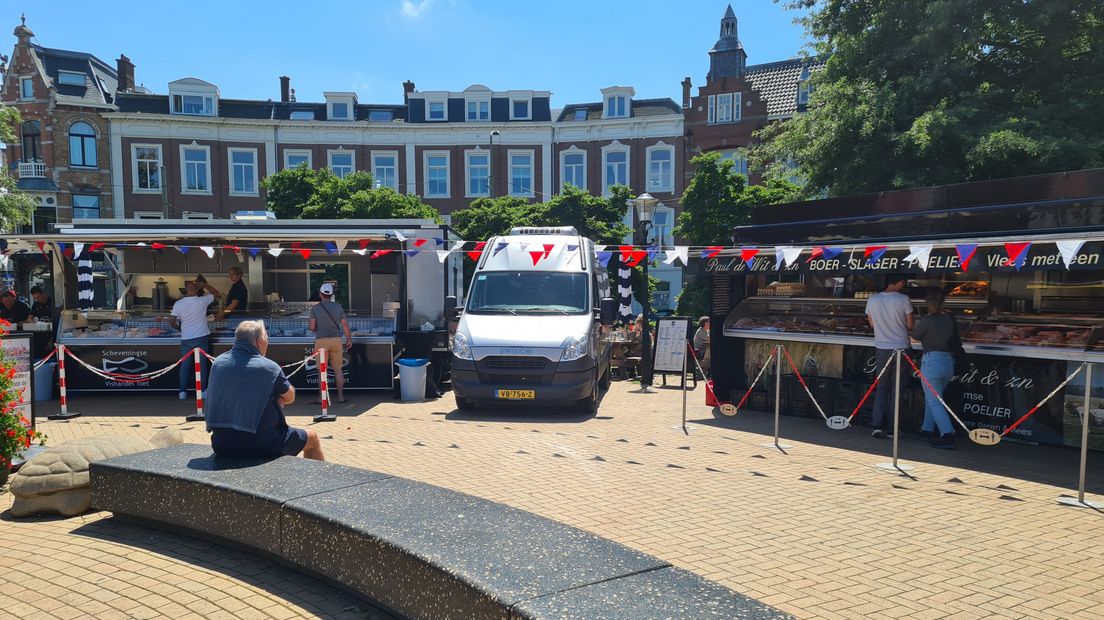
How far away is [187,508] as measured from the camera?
507 centimetres

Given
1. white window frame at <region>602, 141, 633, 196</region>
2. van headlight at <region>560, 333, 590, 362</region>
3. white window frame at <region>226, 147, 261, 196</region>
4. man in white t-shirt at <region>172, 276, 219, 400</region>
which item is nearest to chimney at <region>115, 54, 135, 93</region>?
white window frame at <region>226, 147, 261, 196</region>

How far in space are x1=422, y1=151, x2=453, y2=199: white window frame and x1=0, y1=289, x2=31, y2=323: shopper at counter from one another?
28383mm

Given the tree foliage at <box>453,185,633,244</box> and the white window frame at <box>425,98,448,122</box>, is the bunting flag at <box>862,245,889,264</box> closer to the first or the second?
the tree foliage at <box>453,185,633,244</box>

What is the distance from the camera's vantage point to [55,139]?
1521 inches

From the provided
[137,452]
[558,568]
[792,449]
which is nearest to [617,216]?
[792,449]

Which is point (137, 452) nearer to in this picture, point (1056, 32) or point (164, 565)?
point (164, 565)

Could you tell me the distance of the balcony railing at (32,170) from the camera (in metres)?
38.4

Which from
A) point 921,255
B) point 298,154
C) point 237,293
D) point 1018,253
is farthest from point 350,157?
point 1018,253

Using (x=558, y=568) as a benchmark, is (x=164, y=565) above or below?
below

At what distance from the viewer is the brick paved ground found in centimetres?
431

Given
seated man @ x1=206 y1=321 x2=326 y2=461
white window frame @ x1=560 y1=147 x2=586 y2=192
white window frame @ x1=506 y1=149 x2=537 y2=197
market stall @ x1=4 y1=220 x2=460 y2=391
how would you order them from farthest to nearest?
white window frame @ x1=506 y1=149 x2=537 y2=197 → white window frame @ x1=560 y1=147 x2=586 y2=192 → market stall @ x1=4 y1=220 x2=460 y2=391 → seated man @ x1=206 y1=321 x2=326 y2=461

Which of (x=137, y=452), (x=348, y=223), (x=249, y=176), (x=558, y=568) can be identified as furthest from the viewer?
(x=249, y=176)

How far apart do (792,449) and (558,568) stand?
605 cm

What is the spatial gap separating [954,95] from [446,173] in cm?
2885
